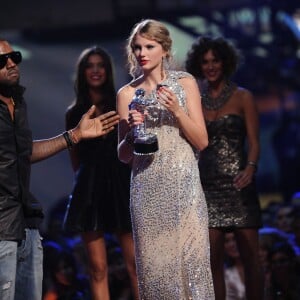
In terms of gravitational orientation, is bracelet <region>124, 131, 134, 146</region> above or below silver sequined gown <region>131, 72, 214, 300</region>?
above

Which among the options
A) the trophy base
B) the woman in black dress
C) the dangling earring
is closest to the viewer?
the trophy base

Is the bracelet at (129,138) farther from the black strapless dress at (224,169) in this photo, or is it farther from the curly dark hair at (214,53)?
the curly dark hair at (214,53)

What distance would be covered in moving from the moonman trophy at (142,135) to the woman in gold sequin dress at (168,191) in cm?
2

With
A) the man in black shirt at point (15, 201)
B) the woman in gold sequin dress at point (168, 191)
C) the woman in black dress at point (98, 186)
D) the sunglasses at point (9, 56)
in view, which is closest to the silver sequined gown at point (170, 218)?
the woman in gold sequin dress at point (168, 191)

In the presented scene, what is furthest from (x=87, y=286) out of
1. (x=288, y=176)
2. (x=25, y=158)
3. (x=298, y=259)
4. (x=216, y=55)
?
(x=288, y=176)

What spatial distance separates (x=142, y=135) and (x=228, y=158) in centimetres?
123

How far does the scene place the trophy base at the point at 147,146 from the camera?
4.06 meters

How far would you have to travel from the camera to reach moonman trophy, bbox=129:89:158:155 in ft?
13.3

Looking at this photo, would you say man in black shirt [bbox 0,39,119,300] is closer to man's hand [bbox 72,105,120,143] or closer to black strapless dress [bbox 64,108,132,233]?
man's hand [bbox 72,105,120,143]

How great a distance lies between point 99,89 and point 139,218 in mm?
1322

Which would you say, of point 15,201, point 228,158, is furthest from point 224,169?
point 15,201

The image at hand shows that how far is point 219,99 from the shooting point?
5234 millimetres

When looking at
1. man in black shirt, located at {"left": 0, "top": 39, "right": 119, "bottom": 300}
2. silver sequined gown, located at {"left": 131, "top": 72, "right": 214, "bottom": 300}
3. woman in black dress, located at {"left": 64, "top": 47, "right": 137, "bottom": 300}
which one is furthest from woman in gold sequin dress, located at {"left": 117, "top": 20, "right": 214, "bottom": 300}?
woman in black dress, located at {"left": 64, "top": 47, "right": 137, "bottom": 300}

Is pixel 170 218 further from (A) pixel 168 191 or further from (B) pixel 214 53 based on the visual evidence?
(B) pixel 214 53
